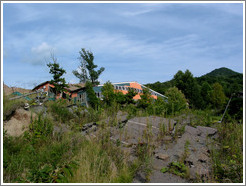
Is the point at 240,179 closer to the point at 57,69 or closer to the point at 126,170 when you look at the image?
the point at 126,170

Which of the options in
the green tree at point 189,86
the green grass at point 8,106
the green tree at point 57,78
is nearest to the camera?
the green grass at point 8,106

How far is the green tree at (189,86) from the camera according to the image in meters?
40.6

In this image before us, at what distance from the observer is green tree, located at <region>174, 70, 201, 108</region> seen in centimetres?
4060

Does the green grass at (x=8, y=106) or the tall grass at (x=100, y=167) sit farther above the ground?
the green grass at (x=8, y=106)

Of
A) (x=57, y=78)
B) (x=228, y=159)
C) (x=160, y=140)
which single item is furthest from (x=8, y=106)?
(x=57, y=78)

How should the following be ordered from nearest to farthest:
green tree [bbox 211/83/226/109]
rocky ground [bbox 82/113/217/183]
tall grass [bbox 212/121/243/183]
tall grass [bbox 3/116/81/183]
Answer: tall grass [bbox 3/116/81/183], tall grass [bbox 212/121/243/183], rocky ground [bbox 82/113/217/183], green tree [bbox 211/83/226/109]

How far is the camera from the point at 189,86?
137 feet

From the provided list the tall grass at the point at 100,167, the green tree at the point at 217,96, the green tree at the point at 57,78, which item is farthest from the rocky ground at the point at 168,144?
the green tree at the point at 217,96

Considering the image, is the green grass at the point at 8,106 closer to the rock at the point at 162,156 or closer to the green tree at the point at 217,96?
the rock at the point at 162,156

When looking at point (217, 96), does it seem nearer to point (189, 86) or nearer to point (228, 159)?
point (189, 86)

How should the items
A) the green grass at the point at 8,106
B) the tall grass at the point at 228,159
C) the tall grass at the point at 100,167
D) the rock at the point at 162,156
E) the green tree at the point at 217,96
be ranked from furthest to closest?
the green tree at the point at 217,96 → the green grass at the point at 8,106 → the rock at the point at 162,156 → the tall grass at the point at 228,159 → the tall grass at the point at 100,167

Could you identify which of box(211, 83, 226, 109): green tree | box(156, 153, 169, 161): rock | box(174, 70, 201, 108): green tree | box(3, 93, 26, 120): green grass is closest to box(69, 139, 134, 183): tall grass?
box(156, 153, 169, 161): rock

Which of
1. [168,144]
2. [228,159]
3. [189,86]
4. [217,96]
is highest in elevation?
[189,86]

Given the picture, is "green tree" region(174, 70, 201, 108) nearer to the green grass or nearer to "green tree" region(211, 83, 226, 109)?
"green tree" region(211, 83, 226, 109)
